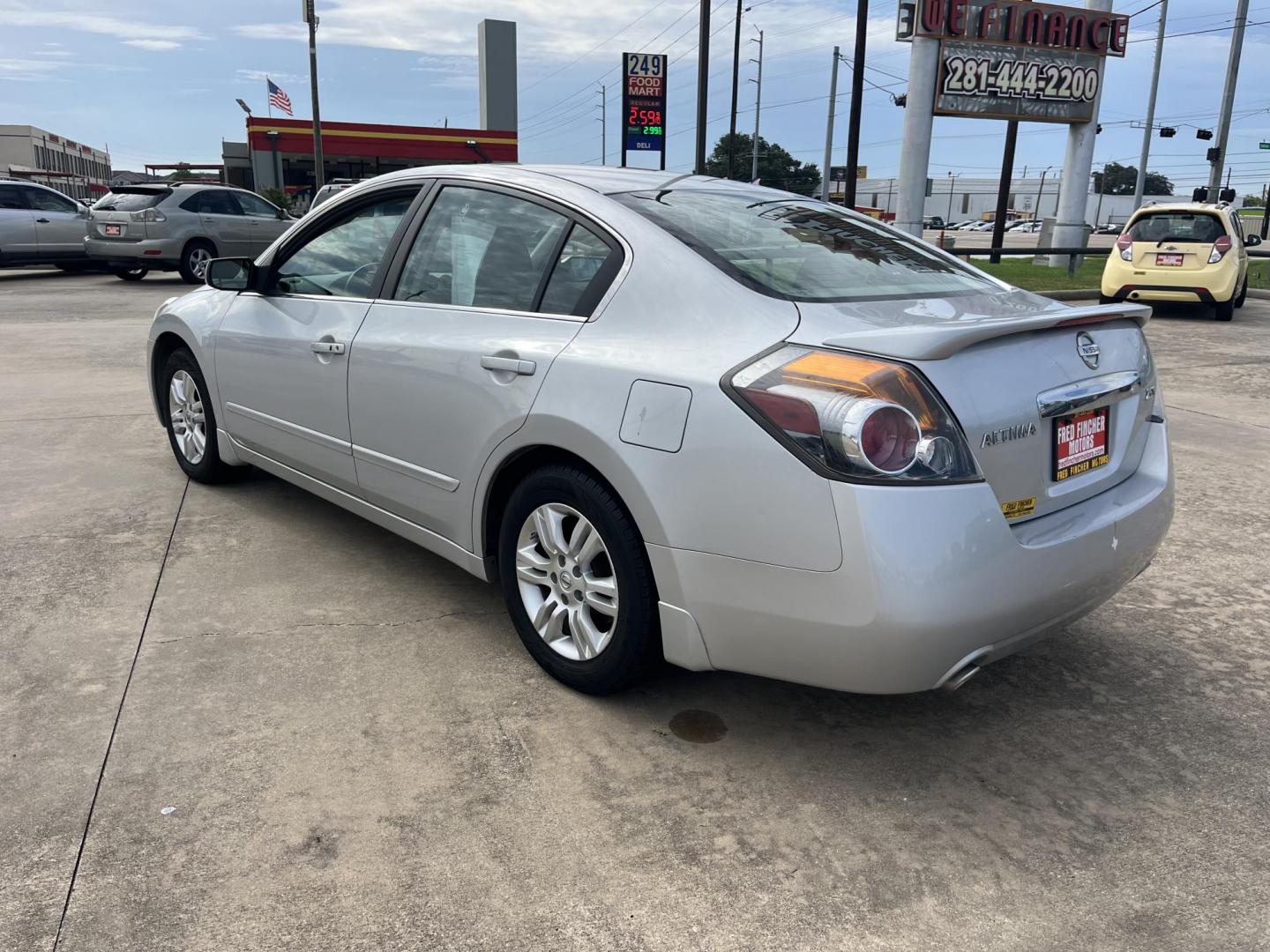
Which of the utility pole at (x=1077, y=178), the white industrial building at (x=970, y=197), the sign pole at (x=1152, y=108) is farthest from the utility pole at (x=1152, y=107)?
the white industrial building at (x=970, y=197)

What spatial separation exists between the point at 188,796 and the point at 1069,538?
2.30 meters

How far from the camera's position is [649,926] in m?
2.12

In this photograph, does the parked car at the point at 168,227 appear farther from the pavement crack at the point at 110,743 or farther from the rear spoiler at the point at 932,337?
the rear spoiler at the point at 932,337

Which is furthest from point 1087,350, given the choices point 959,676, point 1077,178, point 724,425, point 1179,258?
point 1077,178

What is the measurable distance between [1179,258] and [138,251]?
15154 millimetres

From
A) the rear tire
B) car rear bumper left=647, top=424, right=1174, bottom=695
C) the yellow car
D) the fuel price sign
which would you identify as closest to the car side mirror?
car rear bumper left=647, top=424, right=1174, bottom=695

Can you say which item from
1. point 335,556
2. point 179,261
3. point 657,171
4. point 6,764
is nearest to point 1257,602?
point 657,171

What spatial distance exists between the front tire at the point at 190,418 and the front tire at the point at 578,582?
239 centimetres

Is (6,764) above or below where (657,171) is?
below

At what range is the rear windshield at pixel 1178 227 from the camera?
43.8 feet

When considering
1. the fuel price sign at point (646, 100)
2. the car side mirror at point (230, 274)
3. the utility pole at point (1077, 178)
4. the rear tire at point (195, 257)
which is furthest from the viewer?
the fuel price sign at point (646, 100)

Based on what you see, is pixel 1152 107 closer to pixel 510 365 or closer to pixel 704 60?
pixel 704 60

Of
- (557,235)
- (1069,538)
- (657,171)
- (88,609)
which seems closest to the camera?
(1069,538)

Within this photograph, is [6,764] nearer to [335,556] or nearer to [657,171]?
[335,556]
